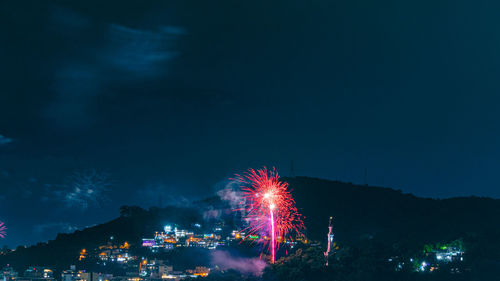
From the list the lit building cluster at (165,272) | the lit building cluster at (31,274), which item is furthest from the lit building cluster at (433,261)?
the lit building cluster at (31,274)

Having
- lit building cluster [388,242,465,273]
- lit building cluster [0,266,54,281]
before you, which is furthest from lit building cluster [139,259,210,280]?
lit building cluster [388,242,465,273]

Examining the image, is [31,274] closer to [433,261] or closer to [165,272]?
[165,272]

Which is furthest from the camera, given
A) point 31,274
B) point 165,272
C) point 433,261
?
point 31,274

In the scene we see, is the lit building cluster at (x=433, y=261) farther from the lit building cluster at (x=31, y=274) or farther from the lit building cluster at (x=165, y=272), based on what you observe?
the lit building cluster at (x=31, y=274)

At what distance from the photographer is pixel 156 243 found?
1949 inches

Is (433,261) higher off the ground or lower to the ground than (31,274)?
higher

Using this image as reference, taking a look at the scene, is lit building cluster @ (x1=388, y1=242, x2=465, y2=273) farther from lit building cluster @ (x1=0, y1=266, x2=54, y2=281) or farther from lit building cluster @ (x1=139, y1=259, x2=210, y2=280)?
lit building cluster @ (x1=0, y1=266, x2=54, y2=281)

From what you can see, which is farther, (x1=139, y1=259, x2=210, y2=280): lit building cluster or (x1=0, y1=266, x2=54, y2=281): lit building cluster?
(x1=0, y1=266, x2=54, y2=281): lit building cluster

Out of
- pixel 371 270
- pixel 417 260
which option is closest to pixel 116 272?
pixel 371 270

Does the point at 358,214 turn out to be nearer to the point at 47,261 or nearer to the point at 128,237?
the point at 128,237

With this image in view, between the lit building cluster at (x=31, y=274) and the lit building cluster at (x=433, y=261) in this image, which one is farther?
Result: the lit building cluster at (x=31, y=274)

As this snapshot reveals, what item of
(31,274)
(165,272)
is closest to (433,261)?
(165,272)

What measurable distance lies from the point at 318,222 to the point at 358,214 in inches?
282

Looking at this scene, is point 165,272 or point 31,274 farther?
point 31,274
